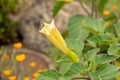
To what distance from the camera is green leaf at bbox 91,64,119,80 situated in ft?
4.58

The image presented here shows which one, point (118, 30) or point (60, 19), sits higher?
point (118, 30)

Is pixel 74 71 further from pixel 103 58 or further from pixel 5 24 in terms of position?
pixel 5 24

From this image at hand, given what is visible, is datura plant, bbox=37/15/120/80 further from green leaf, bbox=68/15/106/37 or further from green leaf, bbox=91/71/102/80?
green leaf, bbox=68/15/106/37

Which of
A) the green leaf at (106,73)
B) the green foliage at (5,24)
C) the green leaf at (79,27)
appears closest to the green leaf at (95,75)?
the green leaf at (106,73)

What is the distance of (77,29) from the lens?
248cm

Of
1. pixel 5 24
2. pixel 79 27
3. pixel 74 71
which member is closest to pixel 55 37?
pixel 74 71

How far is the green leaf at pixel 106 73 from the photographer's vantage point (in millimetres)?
1396

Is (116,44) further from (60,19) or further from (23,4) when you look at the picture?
(23,4)

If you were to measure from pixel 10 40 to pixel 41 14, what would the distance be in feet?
1.54

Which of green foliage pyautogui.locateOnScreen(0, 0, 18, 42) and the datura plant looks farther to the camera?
green foliage pyautogui.locateOnScreen(0, 0, 18, 42)

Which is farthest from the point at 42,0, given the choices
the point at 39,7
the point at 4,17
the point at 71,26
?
the point at 71,26

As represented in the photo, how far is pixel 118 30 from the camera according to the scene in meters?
1.55

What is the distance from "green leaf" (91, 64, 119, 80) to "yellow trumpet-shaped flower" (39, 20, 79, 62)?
5.0 inches

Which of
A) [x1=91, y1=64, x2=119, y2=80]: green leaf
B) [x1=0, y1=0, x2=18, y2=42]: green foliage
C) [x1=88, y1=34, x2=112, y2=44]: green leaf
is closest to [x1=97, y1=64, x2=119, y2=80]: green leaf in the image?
[x1=91, y1=64, x2=119, y2=80]: green leaf
